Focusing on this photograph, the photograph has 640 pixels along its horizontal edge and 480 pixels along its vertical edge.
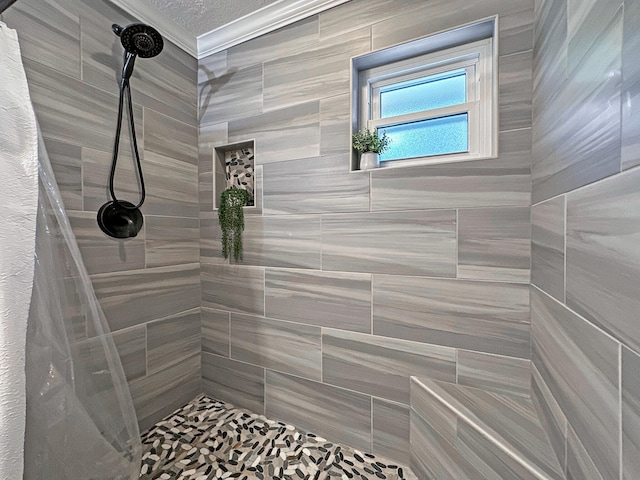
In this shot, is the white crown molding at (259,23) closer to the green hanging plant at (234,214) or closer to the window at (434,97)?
the window at (434,97)

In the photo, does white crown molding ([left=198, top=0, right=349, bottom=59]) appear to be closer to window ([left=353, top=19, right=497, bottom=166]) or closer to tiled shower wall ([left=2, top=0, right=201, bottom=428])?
tiled shower wall ([left=2, top=0, right=201, bottom=428])

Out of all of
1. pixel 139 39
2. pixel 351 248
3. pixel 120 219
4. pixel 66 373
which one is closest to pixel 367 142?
pixel 351 248

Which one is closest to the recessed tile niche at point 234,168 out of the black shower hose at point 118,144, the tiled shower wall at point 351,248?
the tiled shower wall at point 351,248

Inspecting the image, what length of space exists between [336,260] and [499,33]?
1009mm

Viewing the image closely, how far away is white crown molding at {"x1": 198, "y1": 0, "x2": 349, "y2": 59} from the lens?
127 centimetres

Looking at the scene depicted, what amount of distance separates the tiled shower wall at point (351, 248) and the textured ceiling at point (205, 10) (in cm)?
13

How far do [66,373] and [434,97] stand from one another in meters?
1.67

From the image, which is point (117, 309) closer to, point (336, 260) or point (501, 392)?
point (336, 260)

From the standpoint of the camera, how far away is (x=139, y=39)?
1.11 meters

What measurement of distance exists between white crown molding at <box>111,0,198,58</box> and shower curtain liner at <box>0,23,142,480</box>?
21.3 inches

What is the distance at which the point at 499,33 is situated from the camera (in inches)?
39.0

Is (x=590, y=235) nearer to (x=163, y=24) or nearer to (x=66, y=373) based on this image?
(x=66, y=373)

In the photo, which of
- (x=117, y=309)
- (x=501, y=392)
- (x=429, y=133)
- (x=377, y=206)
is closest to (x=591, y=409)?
(x=501, y=392)

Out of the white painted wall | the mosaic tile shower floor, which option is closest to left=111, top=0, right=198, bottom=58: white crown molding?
the white painted wall
